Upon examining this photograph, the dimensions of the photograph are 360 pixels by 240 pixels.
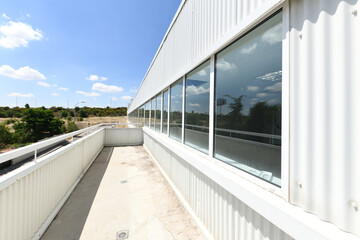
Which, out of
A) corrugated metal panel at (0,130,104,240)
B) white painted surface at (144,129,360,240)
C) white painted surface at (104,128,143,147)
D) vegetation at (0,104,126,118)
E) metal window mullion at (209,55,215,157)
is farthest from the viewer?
vegetation at (0,104,126,118)

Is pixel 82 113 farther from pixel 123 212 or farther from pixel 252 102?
pixel 252 102

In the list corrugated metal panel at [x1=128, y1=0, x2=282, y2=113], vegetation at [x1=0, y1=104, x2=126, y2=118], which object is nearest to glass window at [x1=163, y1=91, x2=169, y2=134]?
corrugated metal panel at [x1=128, y1=0, x2=282, y2=113]

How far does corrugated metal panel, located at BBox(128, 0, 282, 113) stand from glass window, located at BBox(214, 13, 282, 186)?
23 centimetres

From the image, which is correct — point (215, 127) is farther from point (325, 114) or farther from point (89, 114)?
point (89, 114)

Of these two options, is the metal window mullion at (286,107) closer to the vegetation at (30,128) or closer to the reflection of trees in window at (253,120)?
the reflection of trees in window at (253,120)

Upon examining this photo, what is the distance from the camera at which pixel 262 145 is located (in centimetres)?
169

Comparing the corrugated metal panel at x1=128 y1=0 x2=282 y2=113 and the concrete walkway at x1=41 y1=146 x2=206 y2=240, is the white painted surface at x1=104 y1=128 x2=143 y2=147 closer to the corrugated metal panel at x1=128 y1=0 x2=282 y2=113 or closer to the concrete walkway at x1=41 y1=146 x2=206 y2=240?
the concrete walkway at x1=41 y1=146 x2=206 y2=240

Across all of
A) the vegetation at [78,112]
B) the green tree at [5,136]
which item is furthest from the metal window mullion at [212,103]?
the vegetation at [78,112]

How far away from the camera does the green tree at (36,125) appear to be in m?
24.4

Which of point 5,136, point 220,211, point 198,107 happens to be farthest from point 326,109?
point 5,136

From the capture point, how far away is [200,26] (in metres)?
2.61

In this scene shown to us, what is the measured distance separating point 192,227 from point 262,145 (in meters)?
1.72

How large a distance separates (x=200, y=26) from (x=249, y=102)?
1.64 metres

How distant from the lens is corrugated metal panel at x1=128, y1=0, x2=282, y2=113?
1.69 m
